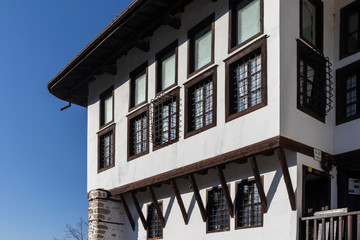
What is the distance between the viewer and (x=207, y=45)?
40.3 feet

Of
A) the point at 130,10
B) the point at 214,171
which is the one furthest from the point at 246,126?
the point at 130,10

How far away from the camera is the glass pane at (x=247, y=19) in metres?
11.0

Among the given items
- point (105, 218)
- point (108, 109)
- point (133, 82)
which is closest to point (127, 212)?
point (105, 218)

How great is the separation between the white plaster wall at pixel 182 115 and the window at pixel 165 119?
17cm

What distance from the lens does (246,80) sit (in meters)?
11.0

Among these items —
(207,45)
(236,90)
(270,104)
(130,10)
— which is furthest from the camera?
(130,10)

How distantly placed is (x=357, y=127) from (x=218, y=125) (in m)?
2.68

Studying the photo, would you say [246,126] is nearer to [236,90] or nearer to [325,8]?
[236,90]

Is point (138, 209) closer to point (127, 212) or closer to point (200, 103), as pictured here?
point (127, 212)

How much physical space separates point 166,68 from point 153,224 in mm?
3881

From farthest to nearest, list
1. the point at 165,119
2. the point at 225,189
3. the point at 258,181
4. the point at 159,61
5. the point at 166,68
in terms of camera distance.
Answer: the point at 159,61 < the point at 166,68 < the point at 165,119 < the point at 225,189 < the point at 258,181

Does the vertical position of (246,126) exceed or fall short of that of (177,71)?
it falls short

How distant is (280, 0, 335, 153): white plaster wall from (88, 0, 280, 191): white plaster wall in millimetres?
130

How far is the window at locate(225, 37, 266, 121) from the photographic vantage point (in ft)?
34.6
